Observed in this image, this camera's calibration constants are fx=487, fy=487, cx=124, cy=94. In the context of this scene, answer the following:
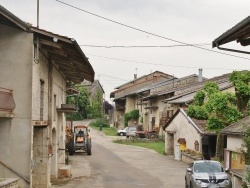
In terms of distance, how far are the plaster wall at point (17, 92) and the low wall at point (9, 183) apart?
100 cm

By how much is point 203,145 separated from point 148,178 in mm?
9708

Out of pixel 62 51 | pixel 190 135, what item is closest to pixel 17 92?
pixel 62 51

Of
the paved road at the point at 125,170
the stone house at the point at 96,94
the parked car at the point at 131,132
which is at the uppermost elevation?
the stone house at the point at 96,94

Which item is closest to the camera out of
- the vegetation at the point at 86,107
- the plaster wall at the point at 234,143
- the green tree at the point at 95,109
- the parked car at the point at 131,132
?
the plaster wall at the point at 234,143

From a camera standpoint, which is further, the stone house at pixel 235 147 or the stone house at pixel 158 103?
the stone house at pixel 158 103

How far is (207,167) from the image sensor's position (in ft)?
71.9

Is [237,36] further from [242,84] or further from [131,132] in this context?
[131,132]

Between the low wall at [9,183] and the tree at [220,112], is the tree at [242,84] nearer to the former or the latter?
the tree at [220,112]

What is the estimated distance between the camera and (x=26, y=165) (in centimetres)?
1802

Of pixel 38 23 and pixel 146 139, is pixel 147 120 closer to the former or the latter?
pixel 146 139

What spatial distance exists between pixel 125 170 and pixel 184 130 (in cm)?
921

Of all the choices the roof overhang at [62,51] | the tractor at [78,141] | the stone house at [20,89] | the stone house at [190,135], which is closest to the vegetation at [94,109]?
the tractor at [78,141]

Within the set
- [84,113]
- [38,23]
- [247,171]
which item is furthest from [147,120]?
[247,171]

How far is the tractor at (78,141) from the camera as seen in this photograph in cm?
4144
